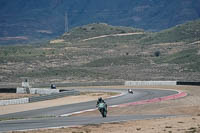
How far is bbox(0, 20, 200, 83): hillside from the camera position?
349 feet

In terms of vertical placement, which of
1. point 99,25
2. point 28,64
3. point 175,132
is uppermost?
point 99,25

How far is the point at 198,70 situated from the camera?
107 metres

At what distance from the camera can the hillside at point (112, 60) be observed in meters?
106

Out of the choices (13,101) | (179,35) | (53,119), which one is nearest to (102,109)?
(53,119)

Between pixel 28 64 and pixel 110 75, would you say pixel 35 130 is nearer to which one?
pixel 110 75

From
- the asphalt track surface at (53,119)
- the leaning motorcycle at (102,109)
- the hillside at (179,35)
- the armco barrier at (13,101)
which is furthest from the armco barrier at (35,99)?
the hillside at (179,35)

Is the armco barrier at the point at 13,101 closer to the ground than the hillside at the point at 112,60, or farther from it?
closer to the ground

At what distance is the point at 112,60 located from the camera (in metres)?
125

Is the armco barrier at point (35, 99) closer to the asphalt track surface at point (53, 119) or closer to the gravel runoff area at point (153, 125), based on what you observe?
the asphalt track surface at point (53, 119)

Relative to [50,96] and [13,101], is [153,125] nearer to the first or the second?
[13,101]

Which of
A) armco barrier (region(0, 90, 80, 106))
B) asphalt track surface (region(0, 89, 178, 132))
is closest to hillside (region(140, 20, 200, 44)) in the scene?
armco barrier (region(0, 90, 80, 106))

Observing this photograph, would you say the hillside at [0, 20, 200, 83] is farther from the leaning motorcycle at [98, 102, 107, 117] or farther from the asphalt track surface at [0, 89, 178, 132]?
the leaning motorcycle at [98, 102, 107, 117]

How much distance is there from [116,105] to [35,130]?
19066 millimetres

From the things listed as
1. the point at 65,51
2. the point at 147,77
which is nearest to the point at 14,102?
the point at 147,77
